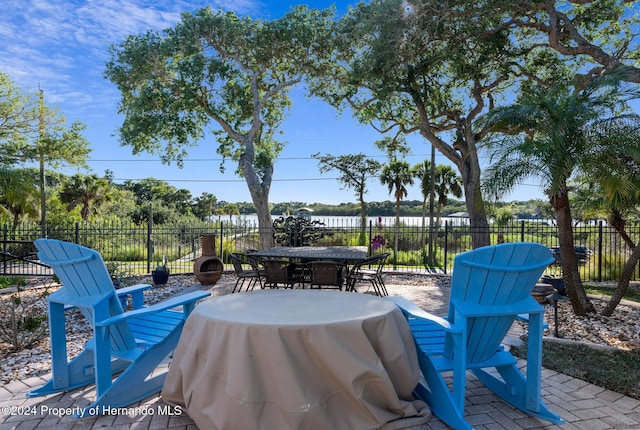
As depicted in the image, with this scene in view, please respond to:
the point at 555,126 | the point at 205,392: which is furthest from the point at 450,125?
the point at 205,392

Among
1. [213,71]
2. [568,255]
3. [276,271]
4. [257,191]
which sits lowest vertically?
[276,271]

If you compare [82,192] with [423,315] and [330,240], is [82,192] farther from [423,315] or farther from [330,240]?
[423,315]

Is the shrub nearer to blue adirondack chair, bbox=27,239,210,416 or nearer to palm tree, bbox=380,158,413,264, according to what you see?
blue adirondack chair, bbox=27,239,210,416

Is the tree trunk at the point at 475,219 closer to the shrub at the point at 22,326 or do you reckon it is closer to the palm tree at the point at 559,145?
the palm tree at the point at 559,145

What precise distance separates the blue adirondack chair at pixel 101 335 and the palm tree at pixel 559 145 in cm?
459

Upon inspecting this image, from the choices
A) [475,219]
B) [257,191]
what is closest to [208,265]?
[257,191]

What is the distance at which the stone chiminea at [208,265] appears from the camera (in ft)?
26.2

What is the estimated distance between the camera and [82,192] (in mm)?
21875

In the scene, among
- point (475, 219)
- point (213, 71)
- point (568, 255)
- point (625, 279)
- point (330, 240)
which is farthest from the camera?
point (330, 240)

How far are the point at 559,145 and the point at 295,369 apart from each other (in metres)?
4.74

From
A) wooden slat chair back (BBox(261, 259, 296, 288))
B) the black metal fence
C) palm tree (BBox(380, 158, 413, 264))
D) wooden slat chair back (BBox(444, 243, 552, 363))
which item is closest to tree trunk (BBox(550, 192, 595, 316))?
the black metal fence

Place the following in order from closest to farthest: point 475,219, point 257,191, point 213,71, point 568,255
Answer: point 568,255 < point 475,219 < point 213,71 < point 257,191

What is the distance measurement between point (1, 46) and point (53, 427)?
14650 mm

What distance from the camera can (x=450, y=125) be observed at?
498 inches
